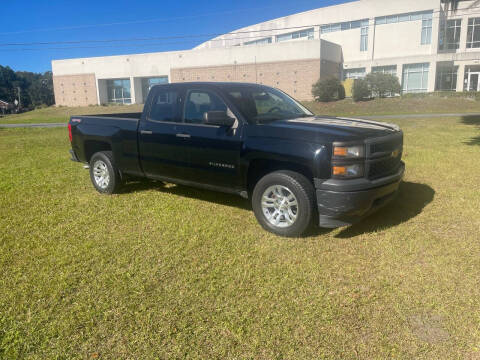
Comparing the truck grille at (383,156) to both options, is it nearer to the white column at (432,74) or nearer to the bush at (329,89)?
the bush at (329,89)

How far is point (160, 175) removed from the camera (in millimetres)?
6211

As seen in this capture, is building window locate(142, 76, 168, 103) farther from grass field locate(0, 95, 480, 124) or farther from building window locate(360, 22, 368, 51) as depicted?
grass field locate(0, 95, 480, 124)

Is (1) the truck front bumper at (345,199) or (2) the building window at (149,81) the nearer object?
(1) the truck front bumper at (345,199)

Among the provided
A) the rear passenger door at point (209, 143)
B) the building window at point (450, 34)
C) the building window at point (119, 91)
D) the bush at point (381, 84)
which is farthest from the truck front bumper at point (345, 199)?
the building window at point (119, 91)

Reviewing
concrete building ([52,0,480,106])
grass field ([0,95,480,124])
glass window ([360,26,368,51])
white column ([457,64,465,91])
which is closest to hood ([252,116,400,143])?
grass field ([0,95,480,124])

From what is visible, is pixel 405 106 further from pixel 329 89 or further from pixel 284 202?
pixel 284 202

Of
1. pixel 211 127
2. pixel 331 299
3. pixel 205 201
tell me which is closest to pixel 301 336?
pixel 331 299

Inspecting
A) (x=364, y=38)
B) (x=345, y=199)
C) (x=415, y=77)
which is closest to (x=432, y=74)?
(x=415, y=77)

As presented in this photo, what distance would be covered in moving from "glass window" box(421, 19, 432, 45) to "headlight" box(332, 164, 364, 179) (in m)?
49.2

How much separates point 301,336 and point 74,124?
604cm

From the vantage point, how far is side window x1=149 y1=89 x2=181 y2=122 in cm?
592

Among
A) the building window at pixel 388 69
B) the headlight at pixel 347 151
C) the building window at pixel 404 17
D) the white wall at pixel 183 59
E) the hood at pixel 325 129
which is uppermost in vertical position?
the building window at pixel 404 17

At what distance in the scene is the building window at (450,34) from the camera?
46219mm

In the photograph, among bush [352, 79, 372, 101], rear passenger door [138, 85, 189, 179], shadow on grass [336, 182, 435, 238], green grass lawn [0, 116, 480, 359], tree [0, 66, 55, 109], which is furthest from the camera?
tree [0, 66, 55, 109]
